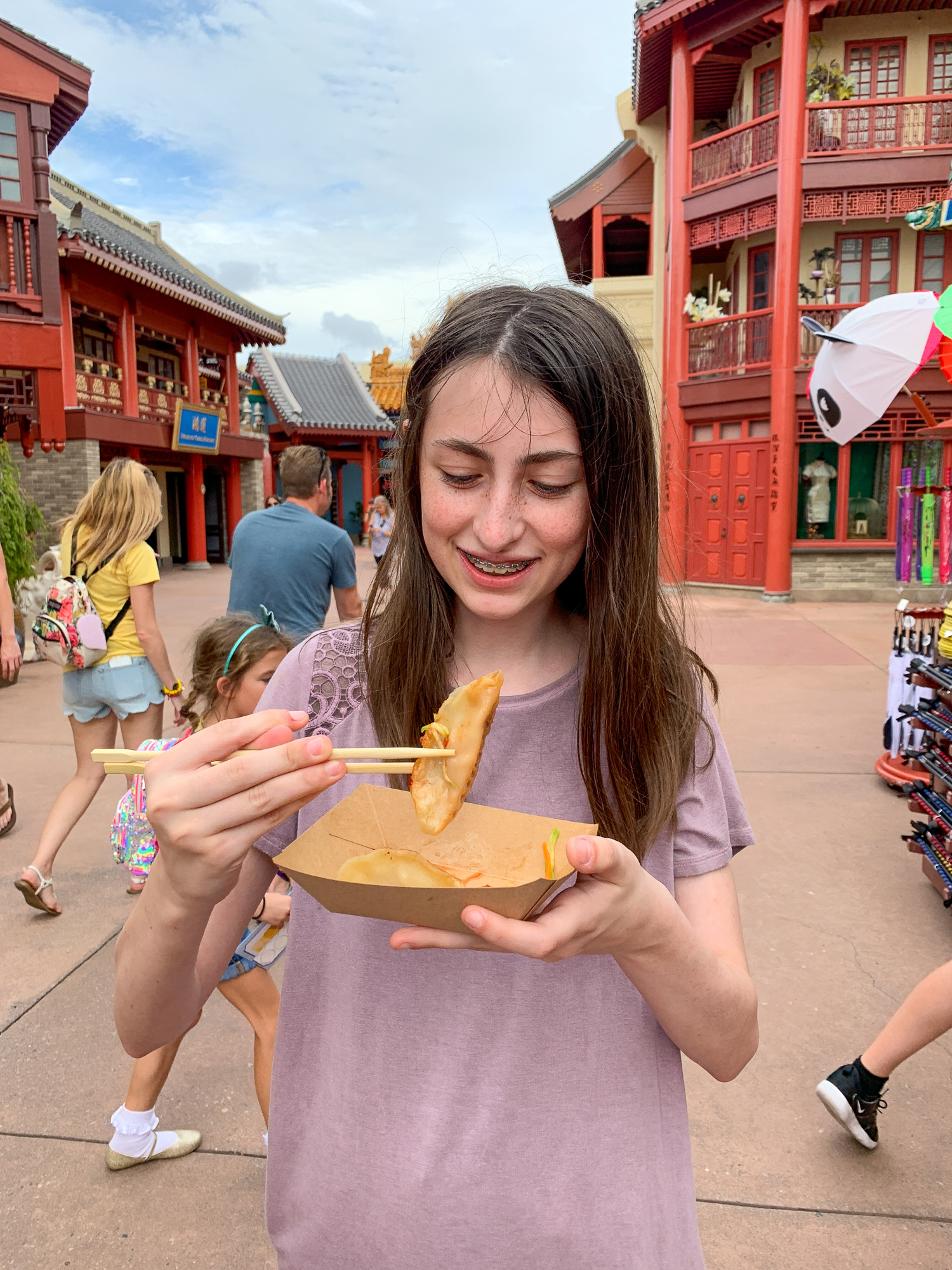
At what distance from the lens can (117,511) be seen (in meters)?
4.05

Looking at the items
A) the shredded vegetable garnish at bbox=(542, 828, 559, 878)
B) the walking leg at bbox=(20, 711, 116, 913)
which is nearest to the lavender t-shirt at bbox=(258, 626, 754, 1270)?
the shredded vegetable garnish at bbox=(542, 828, 559, 878)

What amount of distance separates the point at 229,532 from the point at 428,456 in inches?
940

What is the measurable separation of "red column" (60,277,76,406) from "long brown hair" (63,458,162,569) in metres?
13.9

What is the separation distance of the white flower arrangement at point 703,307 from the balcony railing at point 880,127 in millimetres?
2497

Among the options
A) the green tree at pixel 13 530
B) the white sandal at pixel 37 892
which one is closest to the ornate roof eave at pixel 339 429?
the green tree at pixel 13 530

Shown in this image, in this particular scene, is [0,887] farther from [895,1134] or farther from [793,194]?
[793,194]

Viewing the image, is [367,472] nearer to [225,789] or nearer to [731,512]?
[731,512]

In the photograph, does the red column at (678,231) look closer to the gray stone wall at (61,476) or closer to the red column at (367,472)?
the gray stone wall at (61,476)

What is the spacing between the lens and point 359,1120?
3.83ft

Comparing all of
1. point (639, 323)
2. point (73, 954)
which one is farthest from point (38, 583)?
point (639, 323)

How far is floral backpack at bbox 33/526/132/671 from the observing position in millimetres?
3883

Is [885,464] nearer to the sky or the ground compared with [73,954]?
nearer to the sky

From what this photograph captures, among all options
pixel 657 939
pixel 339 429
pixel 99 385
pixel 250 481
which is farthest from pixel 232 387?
pixel 657 939

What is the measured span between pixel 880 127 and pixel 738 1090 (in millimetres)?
15846
